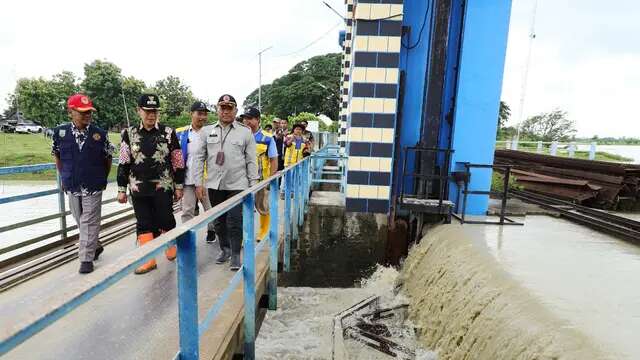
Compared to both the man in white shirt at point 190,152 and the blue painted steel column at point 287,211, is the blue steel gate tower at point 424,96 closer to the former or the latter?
the blue painted steel column at point 287,211

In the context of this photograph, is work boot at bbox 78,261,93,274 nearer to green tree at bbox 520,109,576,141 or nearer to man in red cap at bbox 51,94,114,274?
man in red cap at bbox 51,94,114,274

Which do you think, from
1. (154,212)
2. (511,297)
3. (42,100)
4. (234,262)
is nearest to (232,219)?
(234,262)

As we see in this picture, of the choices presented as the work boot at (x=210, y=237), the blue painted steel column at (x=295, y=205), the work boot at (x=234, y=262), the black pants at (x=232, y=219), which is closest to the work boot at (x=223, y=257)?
the black pants at (x=232, y=219)

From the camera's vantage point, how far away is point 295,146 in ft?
22.5

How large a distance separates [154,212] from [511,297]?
3.00m

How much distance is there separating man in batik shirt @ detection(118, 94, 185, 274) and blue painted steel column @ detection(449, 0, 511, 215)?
3.97 meters

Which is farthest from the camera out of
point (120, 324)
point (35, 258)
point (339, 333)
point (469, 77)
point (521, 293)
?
point (469, 77)

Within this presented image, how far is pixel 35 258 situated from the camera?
3.56 m

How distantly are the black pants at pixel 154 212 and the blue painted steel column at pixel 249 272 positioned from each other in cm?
111

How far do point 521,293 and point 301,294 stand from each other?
340cm

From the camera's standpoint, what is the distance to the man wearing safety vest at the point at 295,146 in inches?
270

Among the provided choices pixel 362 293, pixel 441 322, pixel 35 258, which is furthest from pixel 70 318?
pixel 362 293

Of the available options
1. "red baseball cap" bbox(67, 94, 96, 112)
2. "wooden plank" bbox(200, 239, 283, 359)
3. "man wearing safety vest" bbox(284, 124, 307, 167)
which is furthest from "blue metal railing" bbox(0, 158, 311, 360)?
"man wearing safety vest" bbox(284, 124, 307, 167)

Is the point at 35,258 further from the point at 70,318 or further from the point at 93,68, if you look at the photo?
the point at 93,68
